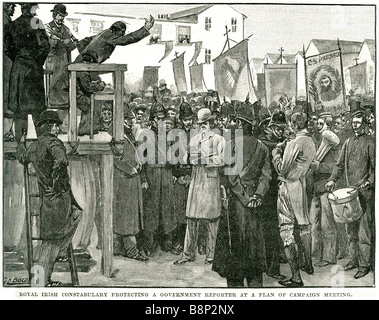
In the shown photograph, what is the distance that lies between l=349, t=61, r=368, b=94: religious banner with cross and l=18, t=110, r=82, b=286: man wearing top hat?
113 inches

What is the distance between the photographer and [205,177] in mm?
10125

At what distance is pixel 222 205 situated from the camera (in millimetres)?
10141

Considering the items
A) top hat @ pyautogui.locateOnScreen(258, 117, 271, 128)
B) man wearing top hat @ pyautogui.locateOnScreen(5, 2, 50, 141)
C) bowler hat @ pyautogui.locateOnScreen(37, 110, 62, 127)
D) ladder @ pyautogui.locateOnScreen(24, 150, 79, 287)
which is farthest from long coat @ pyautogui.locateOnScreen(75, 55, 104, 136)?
top hat @ pyautogui.locateOnScreen(258, 117, 271, 128)

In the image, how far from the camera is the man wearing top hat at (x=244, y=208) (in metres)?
10.1

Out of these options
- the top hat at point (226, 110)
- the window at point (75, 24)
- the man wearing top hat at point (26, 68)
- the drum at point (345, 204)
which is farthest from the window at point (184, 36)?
the drum at point (345, 204)

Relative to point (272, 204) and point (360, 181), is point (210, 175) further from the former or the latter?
point (360, 181)

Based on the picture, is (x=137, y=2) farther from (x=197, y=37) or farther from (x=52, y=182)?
(x=52, y=182)

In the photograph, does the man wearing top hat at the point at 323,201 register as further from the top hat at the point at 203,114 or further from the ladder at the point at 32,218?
the ladder at the point at 32,218

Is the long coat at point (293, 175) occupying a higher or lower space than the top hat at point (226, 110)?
lower

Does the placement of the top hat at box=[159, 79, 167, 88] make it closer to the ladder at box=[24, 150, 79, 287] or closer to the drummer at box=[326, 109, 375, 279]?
the ladder at box=[24, 150, 79, 287]

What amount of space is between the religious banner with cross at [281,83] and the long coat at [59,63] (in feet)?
6.35

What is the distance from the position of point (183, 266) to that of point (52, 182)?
1508 millimetres

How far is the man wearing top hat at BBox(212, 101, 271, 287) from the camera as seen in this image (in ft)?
33.2
